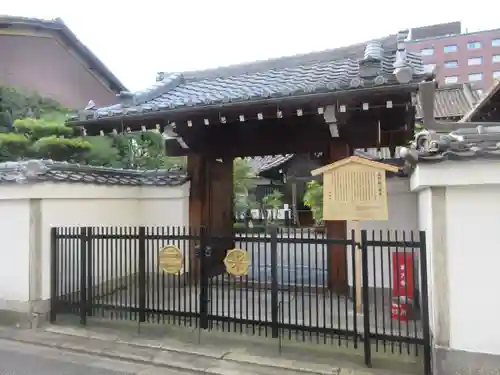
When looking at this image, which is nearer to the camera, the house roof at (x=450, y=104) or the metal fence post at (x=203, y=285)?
the metal fence post at (x=203, y=285)

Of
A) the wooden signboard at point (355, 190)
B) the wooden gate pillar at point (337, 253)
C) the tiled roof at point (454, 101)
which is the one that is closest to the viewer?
the wooden signboard at point (355, 190)

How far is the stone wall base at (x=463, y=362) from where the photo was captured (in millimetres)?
3967

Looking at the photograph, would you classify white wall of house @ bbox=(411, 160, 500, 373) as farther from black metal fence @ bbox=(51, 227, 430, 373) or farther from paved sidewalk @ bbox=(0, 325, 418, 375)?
paved sidewalk @ bbox=(0, 325, 418, 375)

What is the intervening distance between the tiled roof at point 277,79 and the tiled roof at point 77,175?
1.11 m

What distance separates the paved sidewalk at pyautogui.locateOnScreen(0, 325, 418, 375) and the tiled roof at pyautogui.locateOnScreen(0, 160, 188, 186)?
237 centimetres

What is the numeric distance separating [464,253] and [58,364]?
4.97 meters

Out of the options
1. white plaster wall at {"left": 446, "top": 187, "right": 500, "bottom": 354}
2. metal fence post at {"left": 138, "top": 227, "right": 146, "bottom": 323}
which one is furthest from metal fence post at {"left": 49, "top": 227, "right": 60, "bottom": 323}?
white plaster wall at {"left": 446, "top": 187, "right": 500, "bottom": 354}

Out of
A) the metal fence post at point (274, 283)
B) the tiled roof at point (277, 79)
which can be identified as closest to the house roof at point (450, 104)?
the tiled roof at point (277, 79)

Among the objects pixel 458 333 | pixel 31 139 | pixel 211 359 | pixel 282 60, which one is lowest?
pixel 211 359

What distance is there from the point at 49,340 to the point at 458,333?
534 cm

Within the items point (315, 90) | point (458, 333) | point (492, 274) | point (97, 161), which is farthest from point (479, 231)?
point (97, 161)

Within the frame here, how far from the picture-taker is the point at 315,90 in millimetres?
6008

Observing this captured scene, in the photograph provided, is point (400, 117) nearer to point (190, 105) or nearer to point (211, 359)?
point (190, 105)

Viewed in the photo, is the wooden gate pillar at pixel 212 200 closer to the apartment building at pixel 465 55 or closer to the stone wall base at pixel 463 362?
the stone wall base at pixel 463 362
